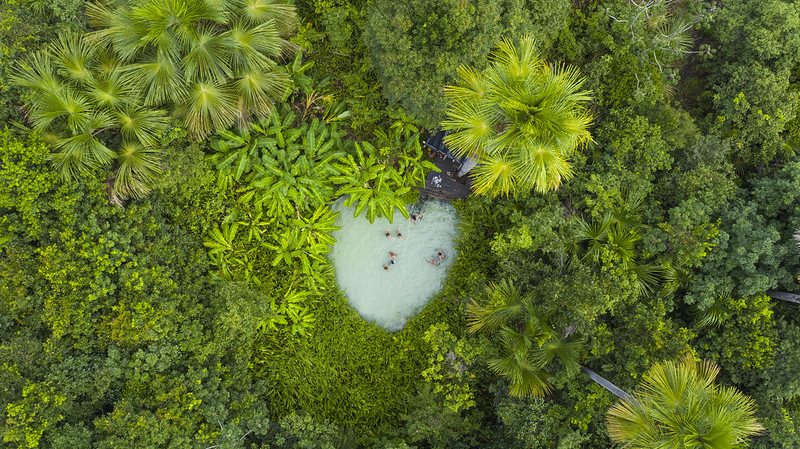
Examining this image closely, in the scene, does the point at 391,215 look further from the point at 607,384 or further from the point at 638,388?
the point at 638,388

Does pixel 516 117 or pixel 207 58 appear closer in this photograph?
pixel 516 117

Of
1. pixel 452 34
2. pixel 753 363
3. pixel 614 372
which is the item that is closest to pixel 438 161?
pixel 452 34

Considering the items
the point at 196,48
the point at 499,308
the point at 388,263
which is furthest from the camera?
the point at 388,263

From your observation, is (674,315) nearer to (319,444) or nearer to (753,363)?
(753,363)

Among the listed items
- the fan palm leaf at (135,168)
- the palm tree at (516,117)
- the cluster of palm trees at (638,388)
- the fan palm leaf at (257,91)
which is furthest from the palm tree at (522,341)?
the fan palm leaf at (135,168)

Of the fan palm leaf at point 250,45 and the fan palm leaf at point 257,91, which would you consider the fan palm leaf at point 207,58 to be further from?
the fan palm leaf at point 257,91

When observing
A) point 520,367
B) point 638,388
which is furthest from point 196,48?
point 638,388

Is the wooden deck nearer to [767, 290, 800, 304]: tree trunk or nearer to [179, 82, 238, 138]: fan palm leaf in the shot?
[179, 82, 238, 138]: fan palm leaf
